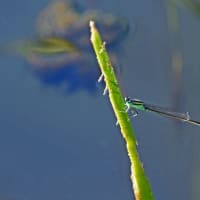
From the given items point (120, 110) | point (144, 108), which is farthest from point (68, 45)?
point (120, 110)

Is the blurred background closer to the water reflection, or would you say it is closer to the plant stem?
the water reflection

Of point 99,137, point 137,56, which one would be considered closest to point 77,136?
point 99,137

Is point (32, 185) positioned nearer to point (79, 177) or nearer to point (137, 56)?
point (79, 177)

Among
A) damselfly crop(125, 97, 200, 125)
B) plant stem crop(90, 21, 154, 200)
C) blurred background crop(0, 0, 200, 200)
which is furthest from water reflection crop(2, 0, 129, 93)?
plant stem crop(90, 21, 154, 200)

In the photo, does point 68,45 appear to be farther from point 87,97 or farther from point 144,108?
point 144,108

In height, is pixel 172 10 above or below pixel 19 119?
above

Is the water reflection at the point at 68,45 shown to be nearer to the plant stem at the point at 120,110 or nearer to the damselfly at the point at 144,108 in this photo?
the damselfly at the point at 144,108

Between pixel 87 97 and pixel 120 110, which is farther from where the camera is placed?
pixel 87 97
